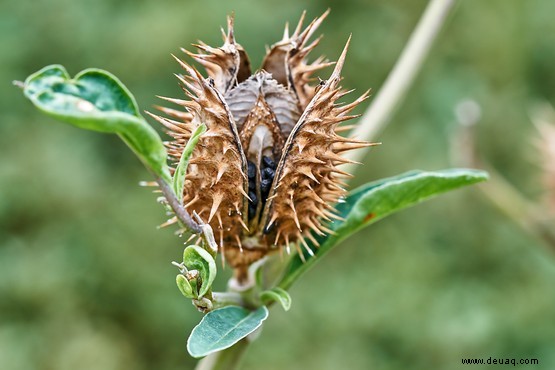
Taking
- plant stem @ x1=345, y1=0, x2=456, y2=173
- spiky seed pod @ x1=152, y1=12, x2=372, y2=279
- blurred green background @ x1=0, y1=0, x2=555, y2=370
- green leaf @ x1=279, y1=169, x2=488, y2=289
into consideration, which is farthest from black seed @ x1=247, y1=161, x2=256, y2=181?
blurred green background @ x1=0, y1=0, x2=555, y2=370

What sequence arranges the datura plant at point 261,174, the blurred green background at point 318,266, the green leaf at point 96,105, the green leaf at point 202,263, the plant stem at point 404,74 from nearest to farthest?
the green leaf at point 96,105 < the green leaf at point 202,263 < the datura plant at point 261,174 < the plant stem at point 404,74 < the blurred green background at point 318,266

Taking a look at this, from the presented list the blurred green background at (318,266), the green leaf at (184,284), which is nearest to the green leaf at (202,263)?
the green leaf at (184,284)

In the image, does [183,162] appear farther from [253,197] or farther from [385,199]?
[385,199]

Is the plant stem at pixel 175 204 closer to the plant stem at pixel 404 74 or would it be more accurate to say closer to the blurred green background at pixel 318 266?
the plant stem at pixel 404 74

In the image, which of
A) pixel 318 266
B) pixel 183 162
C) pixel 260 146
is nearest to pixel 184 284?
pixel 183 162

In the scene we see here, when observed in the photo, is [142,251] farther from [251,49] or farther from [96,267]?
[251,49]

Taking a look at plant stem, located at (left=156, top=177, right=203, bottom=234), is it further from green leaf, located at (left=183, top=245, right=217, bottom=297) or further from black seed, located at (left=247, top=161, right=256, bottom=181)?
black seed, located at (left=247, top=161, right=256, bottom=181)

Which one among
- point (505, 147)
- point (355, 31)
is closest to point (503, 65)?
point (505, 147)
